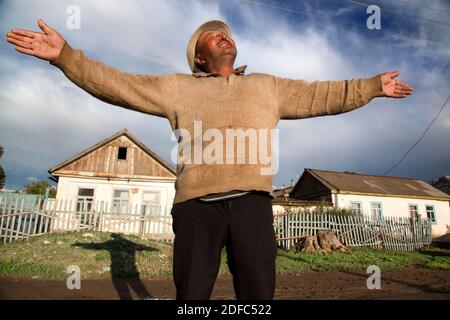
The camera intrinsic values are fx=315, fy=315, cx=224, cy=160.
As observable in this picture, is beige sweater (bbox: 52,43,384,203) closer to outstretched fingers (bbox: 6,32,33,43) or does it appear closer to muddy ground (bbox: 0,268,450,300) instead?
outstretched fingers (bbox: 6,32,33,43)

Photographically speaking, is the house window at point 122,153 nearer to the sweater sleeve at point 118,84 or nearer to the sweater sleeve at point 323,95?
the sweater sleeve at point 118,84

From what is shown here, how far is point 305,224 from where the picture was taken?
599 inches

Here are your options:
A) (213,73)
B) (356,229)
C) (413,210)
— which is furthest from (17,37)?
(413,210)

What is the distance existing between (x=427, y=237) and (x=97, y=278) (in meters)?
18.9

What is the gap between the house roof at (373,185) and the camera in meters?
25.9

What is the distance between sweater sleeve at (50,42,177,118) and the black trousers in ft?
2.23

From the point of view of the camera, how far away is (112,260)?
8.87 metres

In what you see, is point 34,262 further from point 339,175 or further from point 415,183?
point 415,183

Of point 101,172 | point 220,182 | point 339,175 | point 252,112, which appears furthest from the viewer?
point 339,175

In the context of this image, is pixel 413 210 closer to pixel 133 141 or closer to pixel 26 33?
pixel 133 141

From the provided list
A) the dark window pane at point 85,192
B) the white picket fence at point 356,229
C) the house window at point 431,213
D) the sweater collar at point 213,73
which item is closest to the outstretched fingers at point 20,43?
the sweater collar at point 213,73

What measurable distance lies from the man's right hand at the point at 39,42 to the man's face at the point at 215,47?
2.83ft

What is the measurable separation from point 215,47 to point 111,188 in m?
18.2
